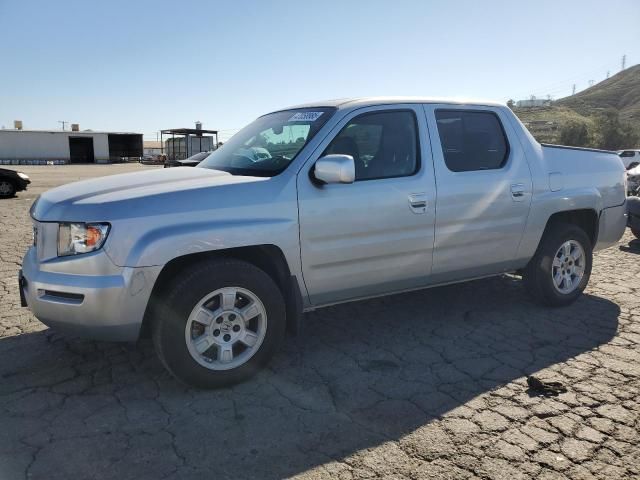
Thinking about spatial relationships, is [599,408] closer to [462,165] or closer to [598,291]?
[462,165]

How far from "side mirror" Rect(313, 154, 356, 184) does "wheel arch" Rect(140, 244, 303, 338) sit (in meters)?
0.58

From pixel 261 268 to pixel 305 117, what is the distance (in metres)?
1.27

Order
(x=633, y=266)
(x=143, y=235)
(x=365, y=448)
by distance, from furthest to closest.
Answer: (x=633, y=266) < (x=143, y=235) < (x=365, y=448)

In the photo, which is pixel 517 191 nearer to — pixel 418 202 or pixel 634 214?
pixel 418 202

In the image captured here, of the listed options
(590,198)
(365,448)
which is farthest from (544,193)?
(365,448)

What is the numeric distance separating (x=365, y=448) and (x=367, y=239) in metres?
1.52

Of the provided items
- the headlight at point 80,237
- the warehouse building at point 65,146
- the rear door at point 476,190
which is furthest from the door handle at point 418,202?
the warehouse building at point 65,146

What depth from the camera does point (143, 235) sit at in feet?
9.75

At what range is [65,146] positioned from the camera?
5453 centimetres

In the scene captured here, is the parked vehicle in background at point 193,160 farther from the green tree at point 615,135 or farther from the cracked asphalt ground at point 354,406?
the green tree at point 615,135

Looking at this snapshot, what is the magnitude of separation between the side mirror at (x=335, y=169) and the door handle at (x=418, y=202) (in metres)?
0.66

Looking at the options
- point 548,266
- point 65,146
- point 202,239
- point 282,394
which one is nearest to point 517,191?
point 548,266

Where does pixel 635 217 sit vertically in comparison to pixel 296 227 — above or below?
below

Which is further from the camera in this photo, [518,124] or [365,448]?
[518,124]
